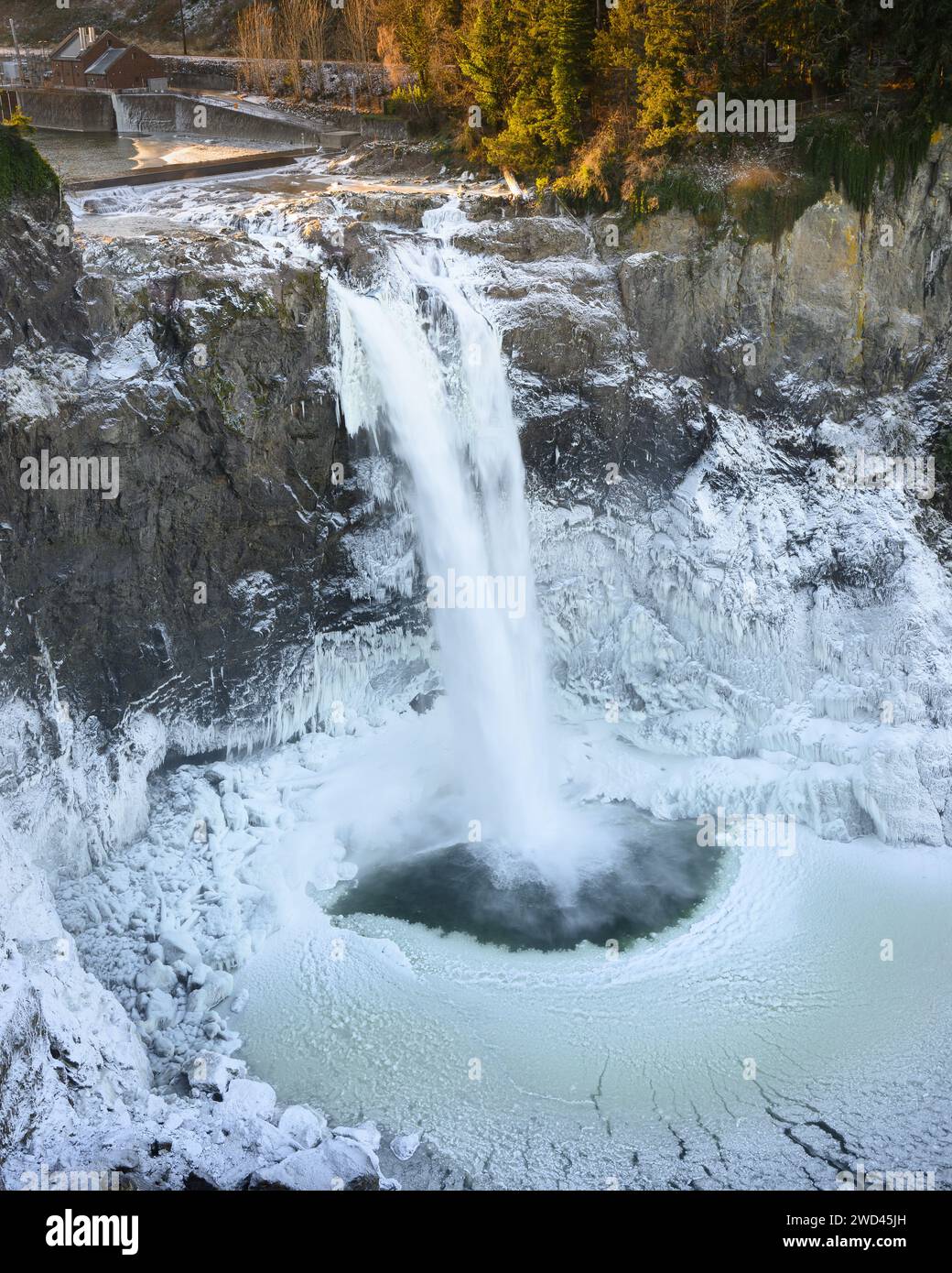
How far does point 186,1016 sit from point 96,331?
1069 centimetres

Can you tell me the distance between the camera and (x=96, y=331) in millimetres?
19375

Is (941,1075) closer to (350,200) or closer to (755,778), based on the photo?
(755,778)

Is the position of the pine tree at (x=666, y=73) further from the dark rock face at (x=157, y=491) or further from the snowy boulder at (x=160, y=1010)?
the snowy boulder at (x=160, y=1010)

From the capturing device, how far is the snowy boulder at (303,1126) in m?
14.3

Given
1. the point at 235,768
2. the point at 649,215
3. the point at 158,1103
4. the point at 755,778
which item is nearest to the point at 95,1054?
the point at 158,1103

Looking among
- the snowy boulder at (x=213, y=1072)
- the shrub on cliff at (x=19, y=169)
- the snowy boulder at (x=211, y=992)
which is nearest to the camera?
the snowy boulder at (x=213, y=1072)

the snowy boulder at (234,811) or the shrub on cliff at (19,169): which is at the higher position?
the shrub on cliff at (19,169)

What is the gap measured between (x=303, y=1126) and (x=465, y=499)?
11623 mm

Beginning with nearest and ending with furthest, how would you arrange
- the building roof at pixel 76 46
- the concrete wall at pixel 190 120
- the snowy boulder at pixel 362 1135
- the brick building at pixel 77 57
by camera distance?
1. the snowy boulder at pixel 362 1135
2. the concrete wall at pixel 190 120
3. the brick building at pixel 77 57
4. the building roof at pixel 76 46

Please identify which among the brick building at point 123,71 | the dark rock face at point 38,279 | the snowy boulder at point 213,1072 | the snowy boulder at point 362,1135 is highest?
the brick building at point 123,71

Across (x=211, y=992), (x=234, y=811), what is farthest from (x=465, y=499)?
(x=211, y=992)

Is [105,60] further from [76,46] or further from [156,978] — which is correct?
[156,978]

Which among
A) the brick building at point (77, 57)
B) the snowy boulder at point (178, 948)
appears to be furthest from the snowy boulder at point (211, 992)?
the brick building at point (77, 57)

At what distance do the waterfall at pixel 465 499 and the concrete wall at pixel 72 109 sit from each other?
15.1 metres
